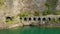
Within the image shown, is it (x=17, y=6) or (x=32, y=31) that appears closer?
(x=32, y=31)

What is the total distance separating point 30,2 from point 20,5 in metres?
2.58

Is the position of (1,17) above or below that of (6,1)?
below

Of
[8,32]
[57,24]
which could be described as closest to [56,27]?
[57,24]

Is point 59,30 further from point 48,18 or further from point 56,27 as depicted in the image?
point 48,18

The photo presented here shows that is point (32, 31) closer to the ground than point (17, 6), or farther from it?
closer to the ground

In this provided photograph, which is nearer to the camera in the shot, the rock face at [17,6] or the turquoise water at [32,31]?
the turquoise water at [32,31]

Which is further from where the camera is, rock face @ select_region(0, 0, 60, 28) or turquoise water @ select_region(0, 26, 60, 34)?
rock face @ select_region(0, 0, 60, 28)

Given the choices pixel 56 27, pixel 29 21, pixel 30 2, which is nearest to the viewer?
pixel 56 27

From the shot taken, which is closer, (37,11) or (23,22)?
(23,22)

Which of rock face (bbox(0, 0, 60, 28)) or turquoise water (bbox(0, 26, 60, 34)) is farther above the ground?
rock face (bbox(0, 0, 60, 28))

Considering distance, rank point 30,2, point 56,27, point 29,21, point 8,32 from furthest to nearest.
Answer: point 30,2
point 29,21
point 56,27
point 8,32

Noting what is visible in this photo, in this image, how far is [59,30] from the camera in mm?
41938

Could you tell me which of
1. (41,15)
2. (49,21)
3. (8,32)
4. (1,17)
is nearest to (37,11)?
(41,15)

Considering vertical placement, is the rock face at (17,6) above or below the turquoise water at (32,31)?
above
